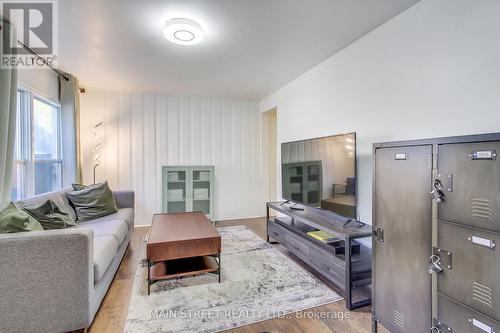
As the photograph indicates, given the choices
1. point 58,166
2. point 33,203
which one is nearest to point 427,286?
point 33,203

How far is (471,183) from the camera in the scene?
3.75 feet

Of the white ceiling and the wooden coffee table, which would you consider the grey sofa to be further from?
the white ceiling

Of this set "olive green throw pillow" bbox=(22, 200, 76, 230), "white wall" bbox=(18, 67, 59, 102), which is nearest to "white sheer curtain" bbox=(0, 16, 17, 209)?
"olive green throw pillow" bbox=(22, 200, 76, 230)

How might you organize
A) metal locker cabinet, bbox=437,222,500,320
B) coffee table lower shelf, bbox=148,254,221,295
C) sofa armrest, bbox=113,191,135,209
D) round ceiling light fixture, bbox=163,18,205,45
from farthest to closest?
sofa armrest, bbox=113,191,135,209
coffee table lower shelf, bbox=148,254,221,295
round ceiling light fixture, bbox=163,18,205,45
metal locker cabinet, bbox=437,222,500,320

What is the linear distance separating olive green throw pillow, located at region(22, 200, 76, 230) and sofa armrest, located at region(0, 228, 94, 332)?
46 centimetres

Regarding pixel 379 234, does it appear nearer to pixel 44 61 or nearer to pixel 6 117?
pixel 6 117

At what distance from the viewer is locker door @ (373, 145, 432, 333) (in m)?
1.36

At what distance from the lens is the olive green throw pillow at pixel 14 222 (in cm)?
155

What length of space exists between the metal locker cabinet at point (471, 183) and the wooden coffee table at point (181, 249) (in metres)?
1.76

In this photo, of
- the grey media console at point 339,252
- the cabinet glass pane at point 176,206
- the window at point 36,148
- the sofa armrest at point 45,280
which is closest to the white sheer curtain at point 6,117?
the window at point 36,148

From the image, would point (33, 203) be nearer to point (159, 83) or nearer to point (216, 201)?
point (159, 83)

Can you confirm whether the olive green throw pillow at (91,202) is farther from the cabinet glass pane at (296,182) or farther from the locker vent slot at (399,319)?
the locker vent slot at (399,319)

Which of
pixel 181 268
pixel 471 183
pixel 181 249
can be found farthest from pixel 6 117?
pixel 471 183

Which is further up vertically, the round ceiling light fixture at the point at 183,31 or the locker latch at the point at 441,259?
the round ceiling light fixture at the point at 183,31
